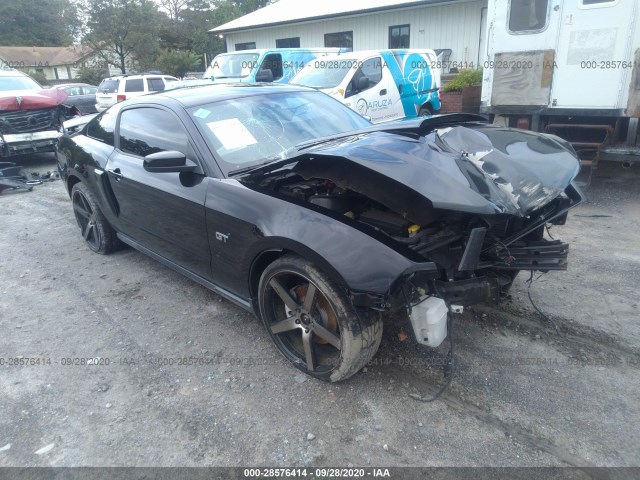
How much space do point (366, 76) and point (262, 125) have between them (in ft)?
19.7

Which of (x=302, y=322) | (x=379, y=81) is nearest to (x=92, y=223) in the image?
(x=302, y=322)

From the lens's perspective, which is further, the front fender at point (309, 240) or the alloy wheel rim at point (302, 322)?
the alloy wheel rim at point (302, 322)

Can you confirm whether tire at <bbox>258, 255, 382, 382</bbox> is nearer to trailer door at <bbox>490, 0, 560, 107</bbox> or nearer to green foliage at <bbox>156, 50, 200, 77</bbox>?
trailer door at <bbox>490, 0, 560, 107</bbox>

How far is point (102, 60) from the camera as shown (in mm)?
35312

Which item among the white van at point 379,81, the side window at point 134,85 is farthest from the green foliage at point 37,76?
the white van at point 379,81

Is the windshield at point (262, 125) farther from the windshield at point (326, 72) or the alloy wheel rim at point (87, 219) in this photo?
the windshield at point (326, 72)

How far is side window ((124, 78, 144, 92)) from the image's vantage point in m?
16.1

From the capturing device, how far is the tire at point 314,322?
2498 mm

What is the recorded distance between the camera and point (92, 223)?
4.89 meters

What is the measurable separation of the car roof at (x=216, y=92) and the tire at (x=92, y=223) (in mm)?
1222

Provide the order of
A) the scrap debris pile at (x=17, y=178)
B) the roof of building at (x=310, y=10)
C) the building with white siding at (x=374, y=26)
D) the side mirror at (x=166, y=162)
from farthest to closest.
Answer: the roof of building at (x=310, y=10) → the building with white siding at (x=374, y=26) → the scrap debris pile at (x=17, y=178) → the side mirror at (x=166, y=162)

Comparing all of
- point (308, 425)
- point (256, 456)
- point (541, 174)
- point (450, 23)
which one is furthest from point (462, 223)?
point (450, 23)

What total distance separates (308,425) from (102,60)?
39523 millimetres

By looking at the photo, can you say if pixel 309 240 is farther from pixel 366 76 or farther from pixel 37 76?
pixel 37 76
